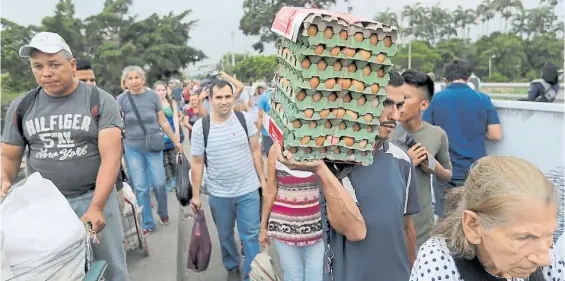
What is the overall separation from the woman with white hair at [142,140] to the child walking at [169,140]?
94cm

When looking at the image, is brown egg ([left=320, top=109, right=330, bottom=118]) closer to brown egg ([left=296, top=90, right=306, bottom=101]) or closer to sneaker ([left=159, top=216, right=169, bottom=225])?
brown egg ([left=296, top=90, right=306, bottom=101])

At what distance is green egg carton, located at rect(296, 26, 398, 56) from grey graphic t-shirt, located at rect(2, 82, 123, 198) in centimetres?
172

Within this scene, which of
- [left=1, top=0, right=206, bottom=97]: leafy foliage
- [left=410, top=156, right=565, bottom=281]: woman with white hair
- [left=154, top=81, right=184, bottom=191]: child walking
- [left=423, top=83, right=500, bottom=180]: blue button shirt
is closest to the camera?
[left=410, top=156, right=565, bottom=281]: woman with white hair

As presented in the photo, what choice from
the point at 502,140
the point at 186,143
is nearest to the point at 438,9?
the point at 186,143

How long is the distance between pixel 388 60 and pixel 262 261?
1.91 meters

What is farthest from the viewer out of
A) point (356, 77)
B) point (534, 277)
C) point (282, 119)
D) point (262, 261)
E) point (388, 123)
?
point (262, 261)

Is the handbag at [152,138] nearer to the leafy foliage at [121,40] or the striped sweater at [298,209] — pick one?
the striped sweater at [298,209]

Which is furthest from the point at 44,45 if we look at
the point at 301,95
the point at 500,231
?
the point at 500,231

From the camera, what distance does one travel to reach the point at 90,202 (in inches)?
115

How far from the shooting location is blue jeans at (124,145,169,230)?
→ 5461 mm

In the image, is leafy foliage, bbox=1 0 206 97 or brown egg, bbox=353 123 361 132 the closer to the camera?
brown egg, bbox=353 123 361 132

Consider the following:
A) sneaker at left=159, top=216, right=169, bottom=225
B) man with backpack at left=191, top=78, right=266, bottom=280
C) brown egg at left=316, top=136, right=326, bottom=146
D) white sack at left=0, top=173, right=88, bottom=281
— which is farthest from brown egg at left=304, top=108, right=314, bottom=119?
sneaker at left=159, top=216, right=169, bottom=225

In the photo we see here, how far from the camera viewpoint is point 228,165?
13.2 feet

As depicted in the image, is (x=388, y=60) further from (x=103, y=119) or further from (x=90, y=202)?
(x=90, y=202)
